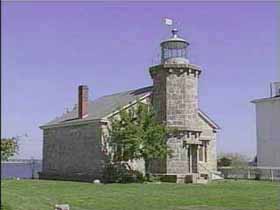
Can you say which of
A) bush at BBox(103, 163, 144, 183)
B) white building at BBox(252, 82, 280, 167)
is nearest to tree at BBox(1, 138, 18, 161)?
bush at BBox(103, 163, 144, 183)

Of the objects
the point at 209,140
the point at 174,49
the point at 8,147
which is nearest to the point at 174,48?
the point at 174,49

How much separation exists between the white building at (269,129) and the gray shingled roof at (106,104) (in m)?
11.3

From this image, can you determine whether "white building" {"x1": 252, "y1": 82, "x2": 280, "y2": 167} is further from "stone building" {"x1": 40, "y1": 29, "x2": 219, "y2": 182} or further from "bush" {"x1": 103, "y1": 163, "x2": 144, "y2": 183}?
"bush" {"x1": 103, "y1": 163, "x2": 144, "y2": 183}

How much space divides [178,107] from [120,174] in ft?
17.2

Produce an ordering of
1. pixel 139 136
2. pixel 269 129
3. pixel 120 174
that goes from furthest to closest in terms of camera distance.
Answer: pixel 269 129
pixel 120 174
pixel 139 136

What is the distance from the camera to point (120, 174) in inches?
1240

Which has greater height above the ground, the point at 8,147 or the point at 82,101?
the point at 82,101

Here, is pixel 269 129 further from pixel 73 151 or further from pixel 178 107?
pixel 73 151

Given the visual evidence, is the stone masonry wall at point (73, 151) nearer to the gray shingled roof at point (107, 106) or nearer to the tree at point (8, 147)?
the gray shingled roof at point (107, 106)

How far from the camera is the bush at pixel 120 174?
31.2 metres

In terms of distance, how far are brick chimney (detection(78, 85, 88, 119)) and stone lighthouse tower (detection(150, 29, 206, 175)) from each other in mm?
4907

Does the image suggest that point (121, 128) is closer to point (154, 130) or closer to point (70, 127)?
point (154, 130)

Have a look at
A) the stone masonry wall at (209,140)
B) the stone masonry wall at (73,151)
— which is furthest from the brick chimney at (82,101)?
the stone masonry wall at (209,140)

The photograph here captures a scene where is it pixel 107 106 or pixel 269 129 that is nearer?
pixel 107 106
